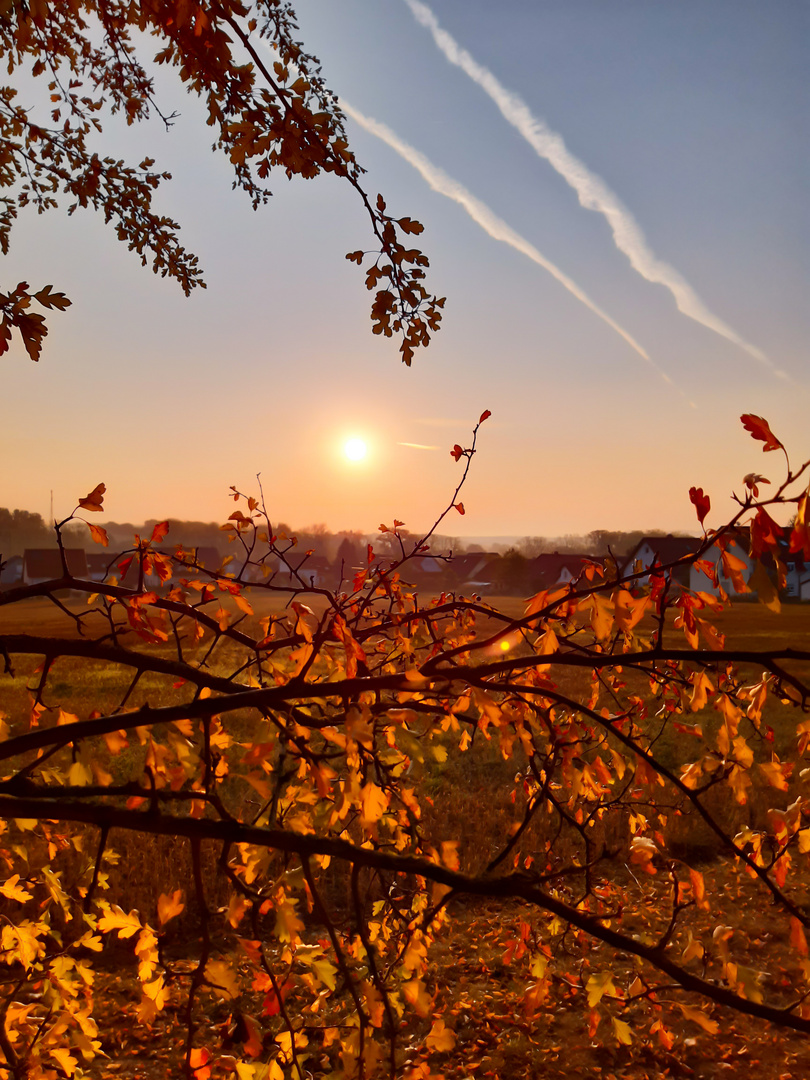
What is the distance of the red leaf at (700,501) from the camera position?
6.10ft

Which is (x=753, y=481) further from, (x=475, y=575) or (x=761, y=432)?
(x=475, y=575)

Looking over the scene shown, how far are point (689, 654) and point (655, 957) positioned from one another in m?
0.77

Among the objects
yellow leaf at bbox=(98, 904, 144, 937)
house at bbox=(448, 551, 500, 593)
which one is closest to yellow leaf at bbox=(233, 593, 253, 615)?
yellow leaf at bbox=(98, 904, 144, 937)

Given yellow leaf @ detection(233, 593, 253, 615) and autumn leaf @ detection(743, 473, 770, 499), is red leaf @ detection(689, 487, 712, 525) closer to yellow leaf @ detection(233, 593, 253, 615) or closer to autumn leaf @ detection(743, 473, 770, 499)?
autumn leaf @ detection(743, 473, 770, 499)

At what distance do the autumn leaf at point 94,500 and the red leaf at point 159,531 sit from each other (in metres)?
0.68

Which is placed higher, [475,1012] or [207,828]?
[207,828]

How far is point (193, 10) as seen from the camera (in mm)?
2492

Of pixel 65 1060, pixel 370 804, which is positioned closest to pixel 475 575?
pixel 65 1060

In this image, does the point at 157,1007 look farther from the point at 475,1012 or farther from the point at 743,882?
the point at 743,882

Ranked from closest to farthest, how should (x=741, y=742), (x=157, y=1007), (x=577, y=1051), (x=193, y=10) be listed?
1. (x=741, y=742)
2. (x=157, y=1007)
3. (x=193, y=10)
4. (x=577, y=1051)

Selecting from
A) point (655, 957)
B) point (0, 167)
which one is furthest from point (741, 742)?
point (0, 167)

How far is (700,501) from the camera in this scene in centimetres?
188

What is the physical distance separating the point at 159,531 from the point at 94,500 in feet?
2.43

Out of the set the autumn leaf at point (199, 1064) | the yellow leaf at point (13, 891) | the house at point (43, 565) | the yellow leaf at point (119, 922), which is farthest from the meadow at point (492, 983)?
the house at point (43, 565)
